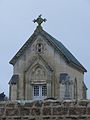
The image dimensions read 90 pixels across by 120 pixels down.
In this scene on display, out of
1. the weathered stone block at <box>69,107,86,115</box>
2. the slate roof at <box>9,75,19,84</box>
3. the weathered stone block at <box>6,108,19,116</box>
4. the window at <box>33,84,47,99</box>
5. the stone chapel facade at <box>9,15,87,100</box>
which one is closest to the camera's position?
the weathered stone block at <box>69,107,86,115</box>

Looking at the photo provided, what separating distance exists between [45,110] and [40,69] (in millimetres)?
25310

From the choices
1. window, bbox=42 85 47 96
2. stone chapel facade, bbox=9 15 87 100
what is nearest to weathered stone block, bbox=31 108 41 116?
stone chapel facade, bbox=9 15 87 100

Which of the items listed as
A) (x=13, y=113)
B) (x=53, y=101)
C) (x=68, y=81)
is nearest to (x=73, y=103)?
(x=53, y=101)

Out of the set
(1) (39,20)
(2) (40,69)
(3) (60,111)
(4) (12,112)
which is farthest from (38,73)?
(3) (60,111)

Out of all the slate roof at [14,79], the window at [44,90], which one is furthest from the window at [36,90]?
the slate roof at [14,79]

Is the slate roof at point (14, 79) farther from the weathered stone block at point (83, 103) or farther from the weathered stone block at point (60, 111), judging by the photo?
the weathered stone block at point (83, 103)

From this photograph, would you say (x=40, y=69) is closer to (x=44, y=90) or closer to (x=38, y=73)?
(x=38, y=73)

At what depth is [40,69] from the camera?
1373 inches

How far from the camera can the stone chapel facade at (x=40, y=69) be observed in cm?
3444

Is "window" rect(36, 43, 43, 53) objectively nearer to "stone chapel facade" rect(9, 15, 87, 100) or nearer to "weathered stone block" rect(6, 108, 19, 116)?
"stone chapel facade" rect(9, 15, 87, 100)

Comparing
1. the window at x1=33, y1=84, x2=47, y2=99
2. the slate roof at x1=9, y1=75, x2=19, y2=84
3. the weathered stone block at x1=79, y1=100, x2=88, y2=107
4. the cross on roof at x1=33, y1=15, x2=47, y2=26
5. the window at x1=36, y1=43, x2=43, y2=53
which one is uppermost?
the cross on roof at x1=33, y1=15, x2=47, y2=26

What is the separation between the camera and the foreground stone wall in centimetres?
935

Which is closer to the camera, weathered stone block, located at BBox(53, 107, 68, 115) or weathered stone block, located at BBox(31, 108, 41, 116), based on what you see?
weathered stone block, located at BBox(53, 107, 68, 115)

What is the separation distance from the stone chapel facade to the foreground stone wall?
78.6 feet
